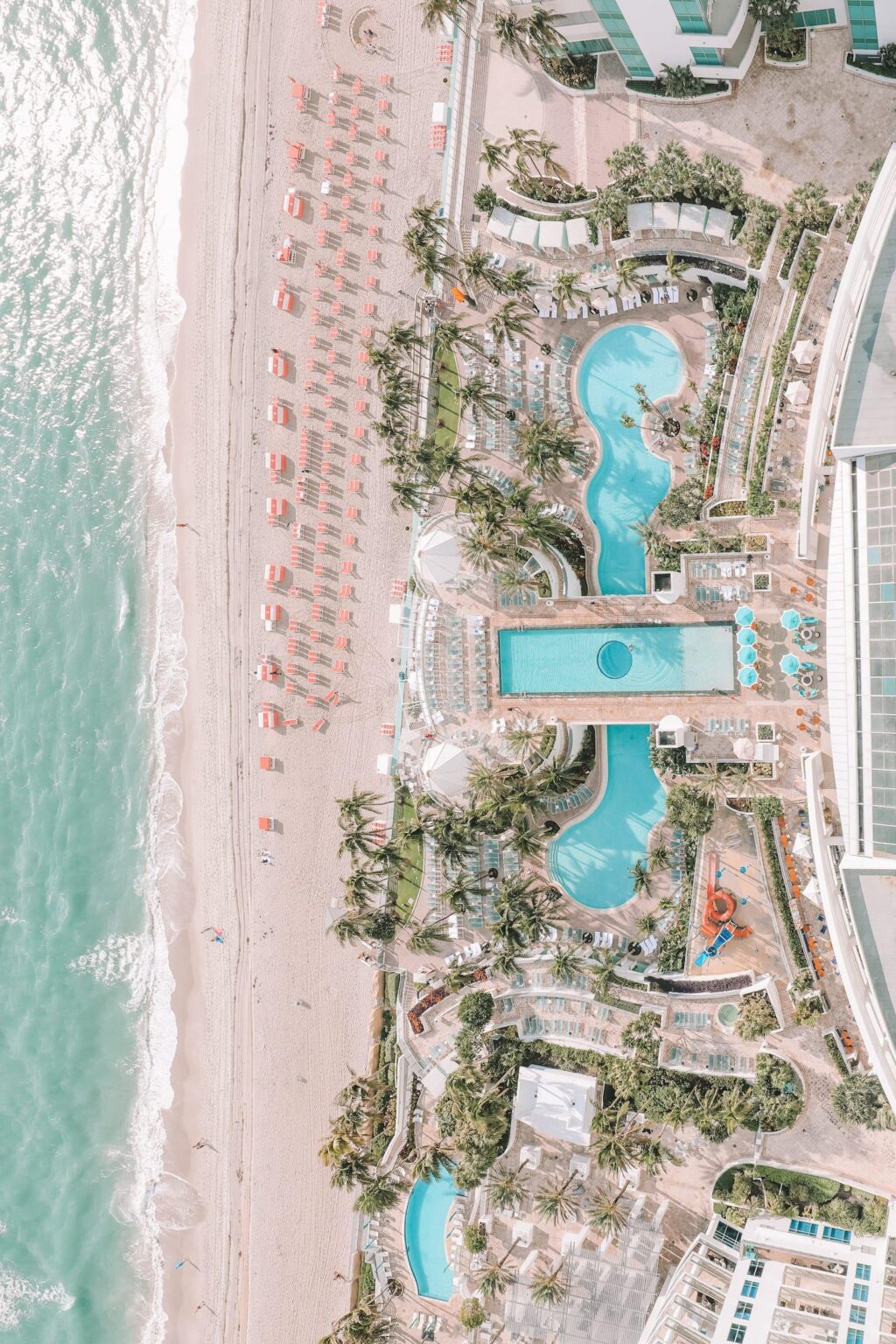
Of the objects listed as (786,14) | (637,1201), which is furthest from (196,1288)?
(786,14)

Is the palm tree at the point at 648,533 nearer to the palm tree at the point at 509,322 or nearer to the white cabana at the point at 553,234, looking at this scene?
the palm tree at the point at 509,322

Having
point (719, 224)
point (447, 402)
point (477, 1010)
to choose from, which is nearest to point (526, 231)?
point (447, 402)

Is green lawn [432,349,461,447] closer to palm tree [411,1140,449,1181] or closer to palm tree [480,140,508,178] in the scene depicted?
palm tree [480,140,508,178]

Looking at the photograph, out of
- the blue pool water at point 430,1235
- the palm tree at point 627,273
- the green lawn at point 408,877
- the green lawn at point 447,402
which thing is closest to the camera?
the palm tree at point 627,273

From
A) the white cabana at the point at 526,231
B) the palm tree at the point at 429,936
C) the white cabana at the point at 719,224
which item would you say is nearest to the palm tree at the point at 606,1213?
the palm tree at the point at 429,936

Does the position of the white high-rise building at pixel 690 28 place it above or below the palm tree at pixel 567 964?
above

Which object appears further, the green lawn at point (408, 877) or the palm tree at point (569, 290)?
the green lawn at point (408, 877)

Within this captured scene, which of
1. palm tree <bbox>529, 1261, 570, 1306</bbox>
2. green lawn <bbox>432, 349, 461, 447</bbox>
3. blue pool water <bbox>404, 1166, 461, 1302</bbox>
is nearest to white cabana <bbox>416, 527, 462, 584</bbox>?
green lawn <bbox>432, 349, 461, 447</bbox>
